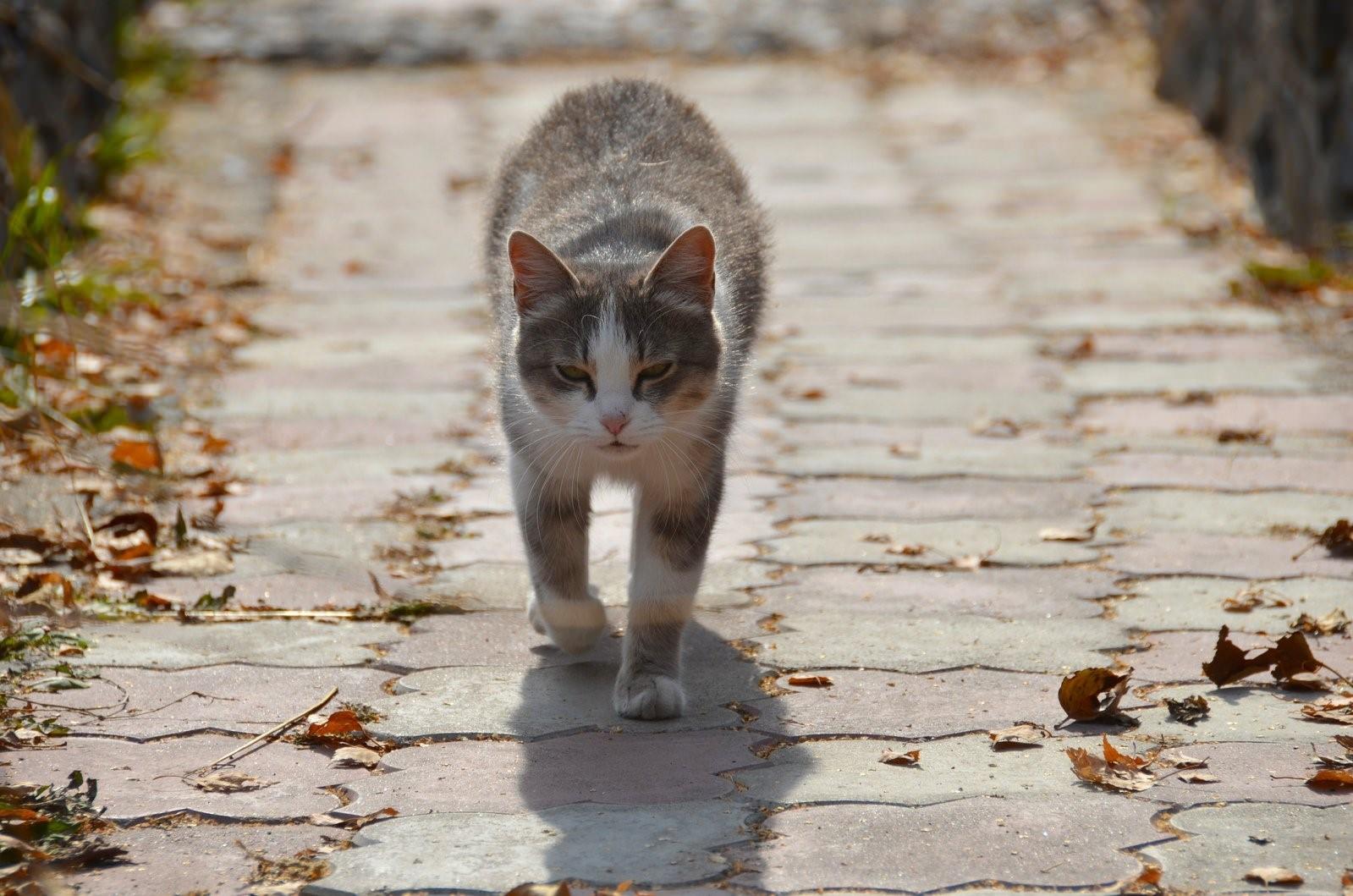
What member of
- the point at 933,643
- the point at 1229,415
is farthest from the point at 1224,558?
the point at 1229,415

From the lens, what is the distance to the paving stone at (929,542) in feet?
12.8

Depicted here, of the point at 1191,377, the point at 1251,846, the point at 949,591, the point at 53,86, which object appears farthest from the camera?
the point at 53,86

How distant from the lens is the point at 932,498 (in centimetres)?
430

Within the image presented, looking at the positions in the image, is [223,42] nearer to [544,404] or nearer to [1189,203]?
[1189,203]

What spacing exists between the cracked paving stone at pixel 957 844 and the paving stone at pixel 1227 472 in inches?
72.6

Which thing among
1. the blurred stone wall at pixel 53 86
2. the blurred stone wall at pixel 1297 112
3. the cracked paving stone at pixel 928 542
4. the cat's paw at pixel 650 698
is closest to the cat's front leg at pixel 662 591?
the cat's paw at pixel 650 698

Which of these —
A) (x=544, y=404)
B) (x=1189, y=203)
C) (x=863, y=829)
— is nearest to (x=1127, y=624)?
(x=863, y=829)

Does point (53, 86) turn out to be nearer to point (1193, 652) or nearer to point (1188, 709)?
point (1193, 652)

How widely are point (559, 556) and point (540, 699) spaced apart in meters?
0.35

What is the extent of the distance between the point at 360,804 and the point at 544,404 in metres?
1.07

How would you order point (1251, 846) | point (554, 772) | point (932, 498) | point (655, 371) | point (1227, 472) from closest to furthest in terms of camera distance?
point (1251, 846)
point (554, 772)
point (655, 371)
point (932, 498)
point (1227, 472)

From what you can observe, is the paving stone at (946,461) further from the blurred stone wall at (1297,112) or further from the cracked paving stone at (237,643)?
the blurred stone wall at (1297,112)

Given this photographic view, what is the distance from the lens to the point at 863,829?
2611mm

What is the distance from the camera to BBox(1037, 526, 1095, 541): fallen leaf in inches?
157
